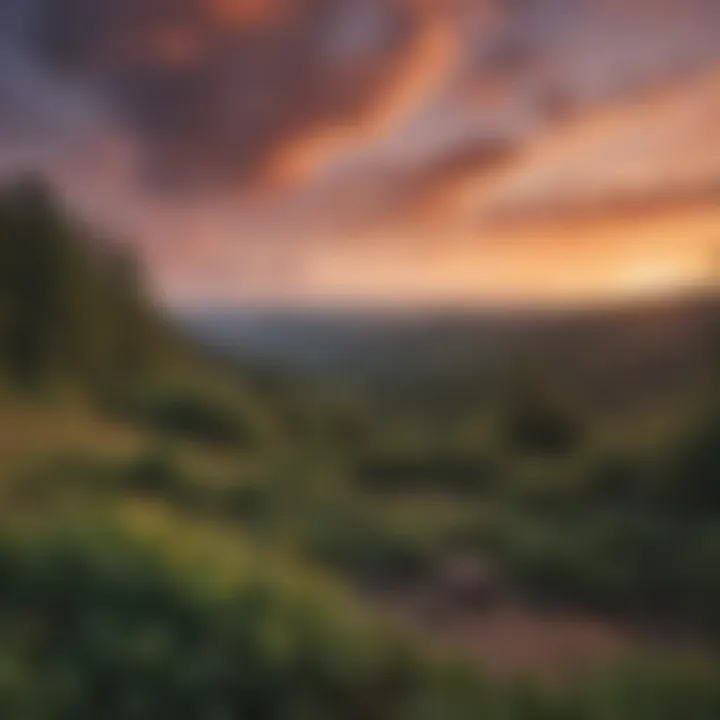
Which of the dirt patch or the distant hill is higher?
the distant hill

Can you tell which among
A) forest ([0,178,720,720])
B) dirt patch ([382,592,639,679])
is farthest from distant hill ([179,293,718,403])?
dirt patch ([382,592,639,679])

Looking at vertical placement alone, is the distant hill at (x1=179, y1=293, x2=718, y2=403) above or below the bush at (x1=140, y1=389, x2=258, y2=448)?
above

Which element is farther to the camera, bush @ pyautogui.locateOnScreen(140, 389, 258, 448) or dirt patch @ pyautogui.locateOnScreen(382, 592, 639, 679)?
bush @ pyautogui.locateOnScreen(140, 389, 258, 448)

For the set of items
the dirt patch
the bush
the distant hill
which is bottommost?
the dirt patch

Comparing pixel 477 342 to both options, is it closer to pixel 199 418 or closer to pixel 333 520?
pixel 333 520

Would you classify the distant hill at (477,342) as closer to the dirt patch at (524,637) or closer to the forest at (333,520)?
the forest at (333,520)

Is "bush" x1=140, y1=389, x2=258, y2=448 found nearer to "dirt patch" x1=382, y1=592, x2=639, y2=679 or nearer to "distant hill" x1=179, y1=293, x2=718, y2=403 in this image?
"distant hill" x1=179, y1=293, x2=718, y2=403

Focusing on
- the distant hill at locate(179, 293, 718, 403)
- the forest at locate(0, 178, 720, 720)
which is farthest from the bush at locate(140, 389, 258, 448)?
the distant hill at locate(179, 293, 718, 403)

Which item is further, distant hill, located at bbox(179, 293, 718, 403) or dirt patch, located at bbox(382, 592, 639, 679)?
distant hill, located at bbox(179, 293, 718, 403)

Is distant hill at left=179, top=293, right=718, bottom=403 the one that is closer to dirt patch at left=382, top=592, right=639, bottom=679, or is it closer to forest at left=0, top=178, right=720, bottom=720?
forest at left=0, top=178, right=720, bottom=720

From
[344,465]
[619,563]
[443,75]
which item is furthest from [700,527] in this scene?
[443,75]

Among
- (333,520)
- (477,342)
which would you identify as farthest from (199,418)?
(477,342)

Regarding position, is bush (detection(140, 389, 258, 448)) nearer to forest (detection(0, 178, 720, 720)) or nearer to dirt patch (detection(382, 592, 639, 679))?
forest (detection(0, 178, 720, 720))

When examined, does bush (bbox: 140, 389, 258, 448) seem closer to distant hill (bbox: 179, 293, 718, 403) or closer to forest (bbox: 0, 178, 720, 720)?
forest (bbox: 0, 178, 720, 720)
